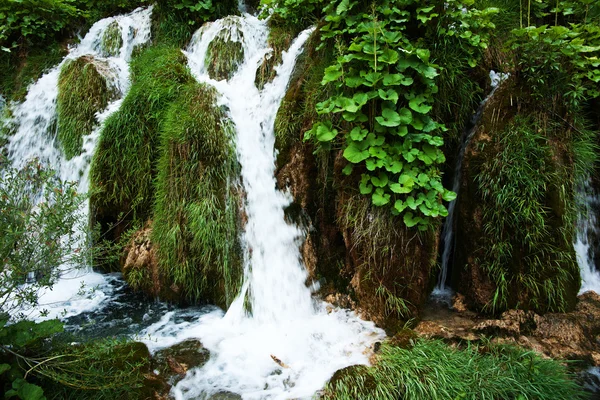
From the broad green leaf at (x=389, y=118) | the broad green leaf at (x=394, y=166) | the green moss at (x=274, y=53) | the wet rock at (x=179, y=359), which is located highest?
the green moss at (x=274, y=53)

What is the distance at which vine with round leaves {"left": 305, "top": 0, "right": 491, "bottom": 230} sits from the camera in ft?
10.6

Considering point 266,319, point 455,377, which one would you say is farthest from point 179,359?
point 455,377

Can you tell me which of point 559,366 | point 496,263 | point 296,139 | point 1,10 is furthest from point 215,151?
point 1,10

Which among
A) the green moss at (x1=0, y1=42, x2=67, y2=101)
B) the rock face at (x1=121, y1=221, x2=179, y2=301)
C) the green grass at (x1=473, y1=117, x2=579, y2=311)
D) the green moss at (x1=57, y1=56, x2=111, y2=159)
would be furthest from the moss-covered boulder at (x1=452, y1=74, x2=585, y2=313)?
the green moss at (x1=0, y1=42, x2=67, y2=101)

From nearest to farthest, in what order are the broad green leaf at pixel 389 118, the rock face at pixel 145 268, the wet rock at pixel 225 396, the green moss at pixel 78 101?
the wet rock at pixel 225 396
the broad green leaf at pixel 389 118
the rock face at pixel 145 268
the green moss at pixel 78 101

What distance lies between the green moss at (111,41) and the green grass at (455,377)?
6.87 m

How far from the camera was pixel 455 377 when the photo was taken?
8.72 ft

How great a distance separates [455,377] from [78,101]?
6098mm

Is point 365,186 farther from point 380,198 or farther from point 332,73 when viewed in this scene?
point 332,73

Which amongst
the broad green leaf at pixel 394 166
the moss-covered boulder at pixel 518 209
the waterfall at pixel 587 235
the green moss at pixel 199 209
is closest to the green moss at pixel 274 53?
the green moss at pixel 199 209

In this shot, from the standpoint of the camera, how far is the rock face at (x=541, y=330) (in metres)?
3.10

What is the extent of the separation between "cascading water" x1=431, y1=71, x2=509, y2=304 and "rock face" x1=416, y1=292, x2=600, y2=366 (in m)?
0.55

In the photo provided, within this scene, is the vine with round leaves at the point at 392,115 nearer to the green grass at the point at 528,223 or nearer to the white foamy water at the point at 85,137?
the green grass at the point at 528,223

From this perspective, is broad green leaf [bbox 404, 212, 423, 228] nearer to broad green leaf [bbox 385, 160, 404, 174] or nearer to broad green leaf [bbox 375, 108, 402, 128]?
broad green leaf [bbox 385, 160, 404, 174]
